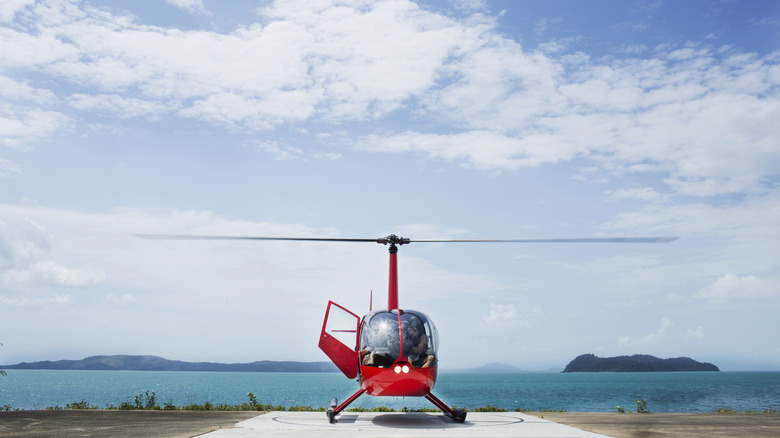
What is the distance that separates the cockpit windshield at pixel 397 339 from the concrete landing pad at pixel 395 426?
1.38 metres

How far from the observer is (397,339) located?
12531mm

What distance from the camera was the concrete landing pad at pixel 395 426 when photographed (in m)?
11.1

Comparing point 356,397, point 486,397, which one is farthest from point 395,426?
point 486,397

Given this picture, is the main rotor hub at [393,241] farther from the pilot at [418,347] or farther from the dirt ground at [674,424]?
the dirt ground at [674,424]

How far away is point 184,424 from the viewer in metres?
12.8

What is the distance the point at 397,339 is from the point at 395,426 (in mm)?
1833

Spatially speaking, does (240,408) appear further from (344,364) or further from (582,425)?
(582,425)

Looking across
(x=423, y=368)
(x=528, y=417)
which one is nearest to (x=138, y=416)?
(x=423, y=368)

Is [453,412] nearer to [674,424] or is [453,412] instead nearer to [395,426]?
[395,426]

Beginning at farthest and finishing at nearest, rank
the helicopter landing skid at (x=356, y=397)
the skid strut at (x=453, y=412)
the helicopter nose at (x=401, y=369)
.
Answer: the skid strut at (x=453, y=412), the helicopter landing skid at (x=356, y=397), the helicopter nose at (x=401, y=369)

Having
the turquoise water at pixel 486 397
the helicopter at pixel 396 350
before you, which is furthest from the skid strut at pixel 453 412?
the turquoise water at pixel 486 397

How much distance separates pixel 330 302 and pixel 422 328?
2.82 metres

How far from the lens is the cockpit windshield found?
12.4m

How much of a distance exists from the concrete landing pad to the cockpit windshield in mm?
1379
